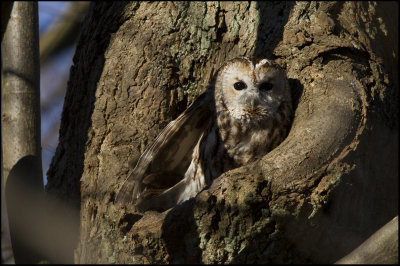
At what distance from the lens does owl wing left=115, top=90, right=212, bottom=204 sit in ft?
9.51

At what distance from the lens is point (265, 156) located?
8.58 feet

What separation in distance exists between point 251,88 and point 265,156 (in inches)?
36.3

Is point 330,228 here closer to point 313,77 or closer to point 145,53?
point 313,77

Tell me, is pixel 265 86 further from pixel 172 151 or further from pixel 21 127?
pixel 21 127

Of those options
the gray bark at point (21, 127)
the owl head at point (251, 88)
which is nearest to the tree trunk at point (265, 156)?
the owl head at point (251, 88)

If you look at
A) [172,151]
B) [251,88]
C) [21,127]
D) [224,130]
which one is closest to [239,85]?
[251,88]

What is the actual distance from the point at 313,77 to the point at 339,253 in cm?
99

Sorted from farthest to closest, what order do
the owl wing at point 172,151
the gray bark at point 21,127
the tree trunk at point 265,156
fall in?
the owl wing at point 172,151 < the gray bark at point 21,127 < the tree trunk at point 265,156

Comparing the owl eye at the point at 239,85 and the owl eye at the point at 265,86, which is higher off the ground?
the owl eye at the point at 239,85

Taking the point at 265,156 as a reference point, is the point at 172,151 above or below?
Result: above

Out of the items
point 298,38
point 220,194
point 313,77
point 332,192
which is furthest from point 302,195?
point 298,38

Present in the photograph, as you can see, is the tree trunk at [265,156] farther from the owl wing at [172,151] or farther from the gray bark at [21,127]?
the gray bark at [21,127]

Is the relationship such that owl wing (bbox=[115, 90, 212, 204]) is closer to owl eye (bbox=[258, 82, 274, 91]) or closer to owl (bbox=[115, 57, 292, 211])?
owl (bbox=[115, 57, 292, 211])

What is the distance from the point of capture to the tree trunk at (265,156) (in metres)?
2.51
